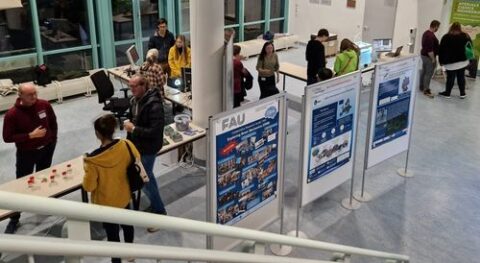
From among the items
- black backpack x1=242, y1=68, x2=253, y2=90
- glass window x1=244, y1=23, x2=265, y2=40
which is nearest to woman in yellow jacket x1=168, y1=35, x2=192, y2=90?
black backpack x1=242, y1=68, x2=253, y2=90

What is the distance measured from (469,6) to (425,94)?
2.50 m

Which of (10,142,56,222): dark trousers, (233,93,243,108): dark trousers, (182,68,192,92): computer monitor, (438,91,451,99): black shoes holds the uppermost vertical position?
(182,68,192,92): computer monitor

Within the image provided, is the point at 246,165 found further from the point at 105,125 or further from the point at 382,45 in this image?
the point at 382,45

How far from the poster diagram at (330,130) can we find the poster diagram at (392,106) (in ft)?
1.84

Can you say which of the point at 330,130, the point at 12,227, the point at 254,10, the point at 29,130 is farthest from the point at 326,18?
the point at 12,227

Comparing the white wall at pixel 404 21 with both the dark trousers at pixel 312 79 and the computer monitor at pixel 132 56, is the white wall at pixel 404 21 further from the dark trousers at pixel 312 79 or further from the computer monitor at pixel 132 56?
the computer monitor at pixel 132 56

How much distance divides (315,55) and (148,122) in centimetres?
409

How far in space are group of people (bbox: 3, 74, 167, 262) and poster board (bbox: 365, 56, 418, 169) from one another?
2506mm

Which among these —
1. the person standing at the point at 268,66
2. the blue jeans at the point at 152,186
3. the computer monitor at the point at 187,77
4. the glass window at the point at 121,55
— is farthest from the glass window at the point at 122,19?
the blue jeans at the point at 152,186

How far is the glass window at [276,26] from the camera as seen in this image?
14.0 m

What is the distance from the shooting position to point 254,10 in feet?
44.2

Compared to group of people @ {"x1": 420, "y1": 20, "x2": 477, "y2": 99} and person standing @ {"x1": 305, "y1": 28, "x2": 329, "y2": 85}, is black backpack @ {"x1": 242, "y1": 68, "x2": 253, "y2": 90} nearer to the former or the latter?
person standing @ {"x1": 305, "y1": 28, "x2": 329, "y2": 85}

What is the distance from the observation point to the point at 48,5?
9.66 metres

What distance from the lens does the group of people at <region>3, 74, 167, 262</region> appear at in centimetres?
397
